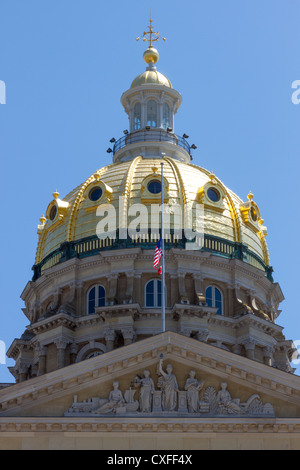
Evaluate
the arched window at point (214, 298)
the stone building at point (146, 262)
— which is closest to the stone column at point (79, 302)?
the stone building at point (146, 262)

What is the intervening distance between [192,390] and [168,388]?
876 mm

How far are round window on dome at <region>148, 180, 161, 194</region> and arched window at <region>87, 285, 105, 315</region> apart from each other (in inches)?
244

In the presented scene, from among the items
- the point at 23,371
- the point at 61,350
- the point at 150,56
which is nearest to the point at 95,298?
the point at 61,350

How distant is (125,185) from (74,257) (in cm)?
518

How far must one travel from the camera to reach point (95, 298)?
5903 cm

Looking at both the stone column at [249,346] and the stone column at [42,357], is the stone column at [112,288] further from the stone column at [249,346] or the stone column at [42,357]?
the stone column at [249,346]

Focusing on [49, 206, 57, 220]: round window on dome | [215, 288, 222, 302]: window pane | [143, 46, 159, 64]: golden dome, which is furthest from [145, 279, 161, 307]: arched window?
[143, 46, 159, 64]: golden dome

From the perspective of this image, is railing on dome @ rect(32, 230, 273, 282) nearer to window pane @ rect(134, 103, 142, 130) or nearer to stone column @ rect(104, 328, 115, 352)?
stone column @ rect(104, 328, 115, 352)

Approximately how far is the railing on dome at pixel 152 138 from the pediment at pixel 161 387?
28966mm

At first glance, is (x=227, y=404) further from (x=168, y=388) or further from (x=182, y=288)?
(x=182, y=288)
